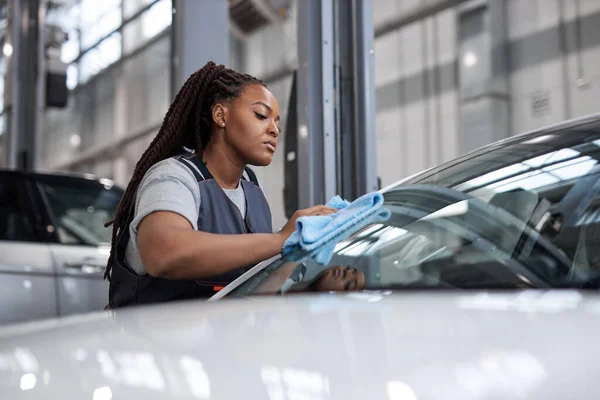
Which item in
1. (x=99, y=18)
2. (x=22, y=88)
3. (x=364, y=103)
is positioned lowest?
(x=364, y=103)

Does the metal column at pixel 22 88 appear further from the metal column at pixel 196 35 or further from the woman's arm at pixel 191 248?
the woman's arm at pixel 191 248

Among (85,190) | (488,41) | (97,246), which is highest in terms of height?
(488,41)

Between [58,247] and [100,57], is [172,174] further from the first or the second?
[100,57]

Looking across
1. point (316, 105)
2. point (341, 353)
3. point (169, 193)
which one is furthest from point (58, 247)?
point (341, 353)

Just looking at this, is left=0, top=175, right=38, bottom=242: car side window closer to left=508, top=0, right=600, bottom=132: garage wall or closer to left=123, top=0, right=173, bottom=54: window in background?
left=508, top=0, right=600, bottom=132: garage wall

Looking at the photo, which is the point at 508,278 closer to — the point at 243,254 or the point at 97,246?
the point at 243,254

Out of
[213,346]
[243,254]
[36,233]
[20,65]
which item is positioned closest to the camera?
[213,346]

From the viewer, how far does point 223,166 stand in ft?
5.10

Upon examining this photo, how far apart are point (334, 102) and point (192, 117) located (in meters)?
1.14

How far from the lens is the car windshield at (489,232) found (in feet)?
3.06

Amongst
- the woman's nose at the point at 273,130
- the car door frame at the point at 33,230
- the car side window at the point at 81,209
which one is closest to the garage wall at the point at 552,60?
the car side window at the point at 81,209

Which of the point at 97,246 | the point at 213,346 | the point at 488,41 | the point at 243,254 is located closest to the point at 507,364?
the point at 213,346

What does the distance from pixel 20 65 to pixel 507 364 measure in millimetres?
6357

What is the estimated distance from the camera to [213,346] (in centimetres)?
70
